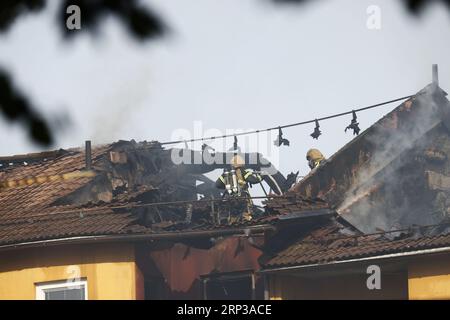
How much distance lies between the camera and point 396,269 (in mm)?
19250

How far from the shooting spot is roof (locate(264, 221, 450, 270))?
59.7ft

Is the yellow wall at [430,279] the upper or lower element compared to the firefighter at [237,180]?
lower

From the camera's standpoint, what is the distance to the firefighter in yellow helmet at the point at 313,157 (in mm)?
25013

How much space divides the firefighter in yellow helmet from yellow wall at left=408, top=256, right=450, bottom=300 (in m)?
6.51

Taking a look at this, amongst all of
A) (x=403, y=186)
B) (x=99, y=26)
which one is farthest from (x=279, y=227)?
(x=99, y=26)

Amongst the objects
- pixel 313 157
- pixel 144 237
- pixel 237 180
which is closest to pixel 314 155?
pixel 313 157

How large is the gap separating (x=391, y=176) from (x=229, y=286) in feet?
18.0

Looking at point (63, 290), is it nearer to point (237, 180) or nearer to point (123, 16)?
point (237, 180)

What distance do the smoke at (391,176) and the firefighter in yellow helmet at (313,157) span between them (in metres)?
1.14

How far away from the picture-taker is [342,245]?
64.3 feet

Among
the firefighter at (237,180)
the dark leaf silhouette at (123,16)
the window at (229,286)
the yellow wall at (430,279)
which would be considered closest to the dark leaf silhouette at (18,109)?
the dark leaf silhouette at (123,16)

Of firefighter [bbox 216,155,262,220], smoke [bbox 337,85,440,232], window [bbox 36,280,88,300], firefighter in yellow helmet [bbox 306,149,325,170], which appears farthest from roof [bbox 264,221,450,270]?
firefighter in yellow helmet [bbox 306,149,325,170]

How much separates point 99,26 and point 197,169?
22.2m

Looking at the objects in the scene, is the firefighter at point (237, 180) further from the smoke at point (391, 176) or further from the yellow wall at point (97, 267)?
the yellow wall at point (97, 267)
